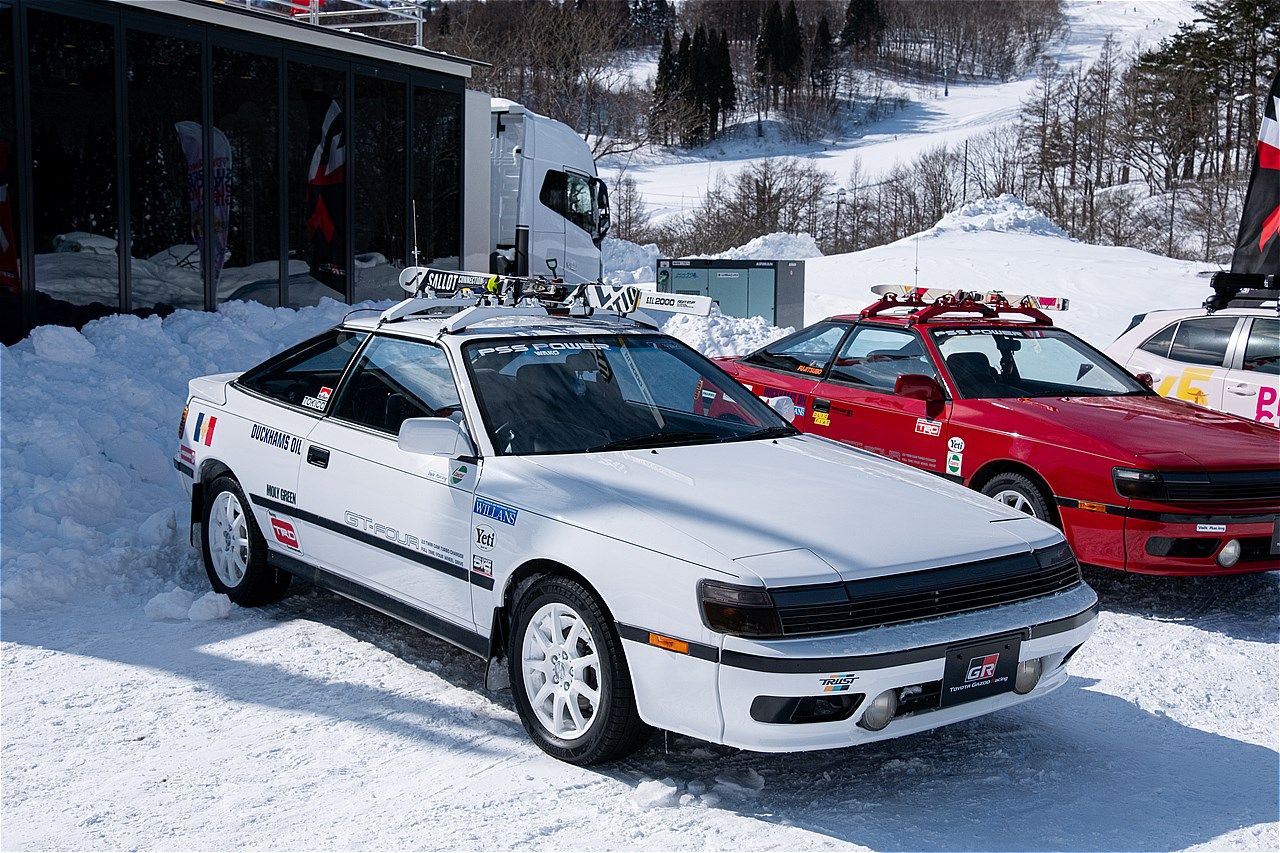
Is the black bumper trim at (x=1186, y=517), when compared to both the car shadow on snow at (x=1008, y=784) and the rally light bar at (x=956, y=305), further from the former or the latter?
the rally light bar at (x=956, y=305)

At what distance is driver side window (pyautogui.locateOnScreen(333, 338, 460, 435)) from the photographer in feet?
15.9

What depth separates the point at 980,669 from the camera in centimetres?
377

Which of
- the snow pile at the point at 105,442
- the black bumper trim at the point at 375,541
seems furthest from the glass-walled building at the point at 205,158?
the black bumper trim at the point at 375,541

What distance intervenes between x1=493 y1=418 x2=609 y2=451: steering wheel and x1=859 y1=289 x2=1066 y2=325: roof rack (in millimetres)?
3599

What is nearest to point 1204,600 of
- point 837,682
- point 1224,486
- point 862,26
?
point 1224,486

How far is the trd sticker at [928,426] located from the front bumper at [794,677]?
3401mm

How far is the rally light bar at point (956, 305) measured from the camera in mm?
7867

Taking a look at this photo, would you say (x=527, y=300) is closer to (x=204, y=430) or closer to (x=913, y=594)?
(x=204, y=430)

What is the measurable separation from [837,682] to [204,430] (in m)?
3.86

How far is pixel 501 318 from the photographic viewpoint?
205 inches

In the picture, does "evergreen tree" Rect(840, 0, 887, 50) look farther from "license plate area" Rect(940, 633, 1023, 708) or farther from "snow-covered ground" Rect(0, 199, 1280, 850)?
"license plate area" Rect(940, 633, 1023, 708)

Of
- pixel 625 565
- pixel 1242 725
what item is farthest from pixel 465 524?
pixel 1242 725

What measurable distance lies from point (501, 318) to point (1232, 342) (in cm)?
622

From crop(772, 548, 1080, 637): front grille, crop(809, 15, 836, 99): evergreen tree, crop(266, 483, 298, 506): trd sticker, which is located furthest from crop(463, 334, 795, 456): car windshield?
crop(809, 15, 836, 99): evergreen tree
